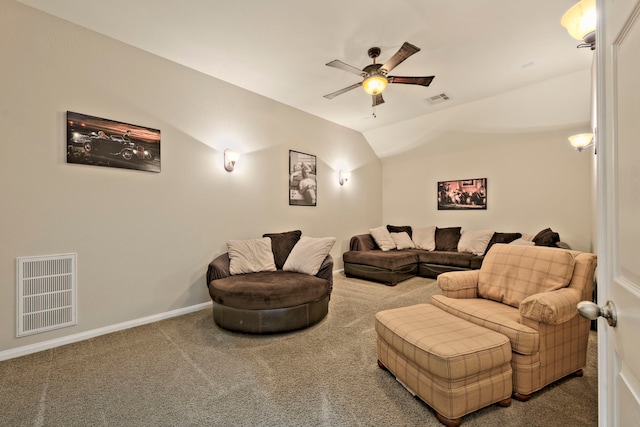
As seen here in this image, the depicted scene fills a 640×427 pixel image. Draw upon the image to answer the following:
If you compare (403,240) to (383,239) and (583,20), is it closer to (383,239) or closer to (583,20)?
(383,239)

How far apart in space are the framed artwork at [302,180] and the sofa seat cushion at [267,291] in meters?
1.91

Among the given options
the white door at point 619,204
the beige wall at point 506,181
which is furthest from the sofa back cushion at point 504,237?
the white door at point 619,204

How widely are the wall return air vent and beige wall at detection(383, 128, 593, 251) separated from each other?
18.8 ft

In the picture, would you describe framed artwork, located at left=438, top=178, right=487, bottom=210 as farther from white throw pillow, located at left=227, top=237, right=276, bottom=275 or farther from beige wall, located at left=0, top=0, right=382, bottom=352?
white throw pillow, located at left=227, top=237, right=276, bottom=275

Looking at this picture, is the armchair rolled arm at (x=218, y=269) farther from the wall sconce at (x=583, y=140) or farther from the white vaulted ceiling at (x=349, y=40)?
the wall sconce at (x=583, y=140)

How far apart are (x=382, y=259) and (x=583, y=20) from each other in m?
3.67

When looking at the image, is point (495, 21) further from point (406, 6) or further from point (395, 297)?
point (395, 297)

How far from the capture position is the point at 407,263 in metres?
4.96

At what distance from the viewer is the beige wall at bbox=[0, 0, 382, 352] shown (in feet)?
7.88

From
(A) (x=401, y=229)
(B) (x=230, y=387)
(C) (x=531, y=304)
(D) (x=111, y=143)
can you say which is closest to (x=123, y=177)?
(D) (x=111, y=143)

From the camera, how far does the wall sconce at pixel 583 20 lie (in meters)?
1.60

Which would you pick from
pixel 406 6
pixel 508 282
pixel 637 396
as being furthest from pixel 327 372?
pixel 406 6

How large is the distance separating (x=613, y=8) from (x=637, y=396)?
A: 3.01ft

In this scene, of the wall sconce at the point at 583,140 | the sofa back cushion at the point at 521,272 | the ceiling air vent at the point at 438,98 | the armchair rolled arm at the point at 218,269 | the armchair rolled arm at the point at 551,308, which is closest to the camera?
the armchair rolled arm at the point at 551,308
